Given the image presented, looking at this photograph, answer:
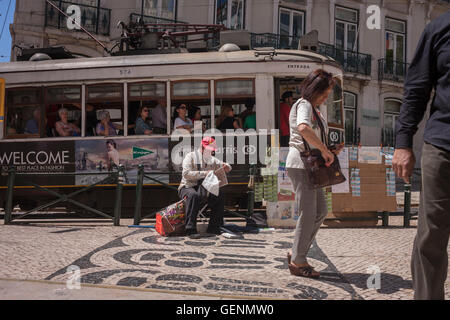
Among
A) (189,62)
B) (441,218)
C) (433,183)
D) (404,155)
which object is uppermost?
(189,62)

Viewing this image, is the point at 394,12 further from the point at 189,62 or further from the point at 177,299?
the point at 177,299

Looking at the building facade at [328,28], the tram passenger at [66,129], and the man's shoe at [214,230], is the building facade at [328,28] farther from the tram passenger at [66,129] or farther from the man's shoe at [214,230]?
the man's shoe at [214,230]

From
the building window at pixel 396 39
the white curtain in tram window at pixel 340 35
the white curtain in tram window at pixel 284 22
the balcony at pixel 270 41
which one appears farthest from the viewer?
the building window at pixel 396 39

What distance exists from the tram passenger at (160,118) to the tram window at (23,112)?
2.44 m

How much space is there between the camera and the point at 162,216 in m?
5.68

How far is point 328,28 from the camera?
1958cm

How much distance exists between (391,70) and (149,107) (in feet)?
51.8

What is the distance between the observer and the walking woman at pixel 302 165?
135 inches

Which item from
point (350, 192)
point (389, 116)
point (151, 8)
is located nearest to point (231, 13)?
point (151, 8)

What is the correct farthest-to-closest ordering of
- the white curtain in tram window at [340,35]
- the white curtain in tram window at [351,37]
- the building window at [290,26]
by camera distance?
the white curtain in tram window at [351,37]
the white curtain in tram window at [340,35]
the building window at [290,26]

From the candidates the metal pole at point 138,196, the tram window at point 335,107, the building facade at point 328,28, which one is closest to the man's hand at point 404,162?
the metal pole at point 138,196

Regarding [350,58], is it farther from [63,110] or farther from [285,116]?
[63,110]
